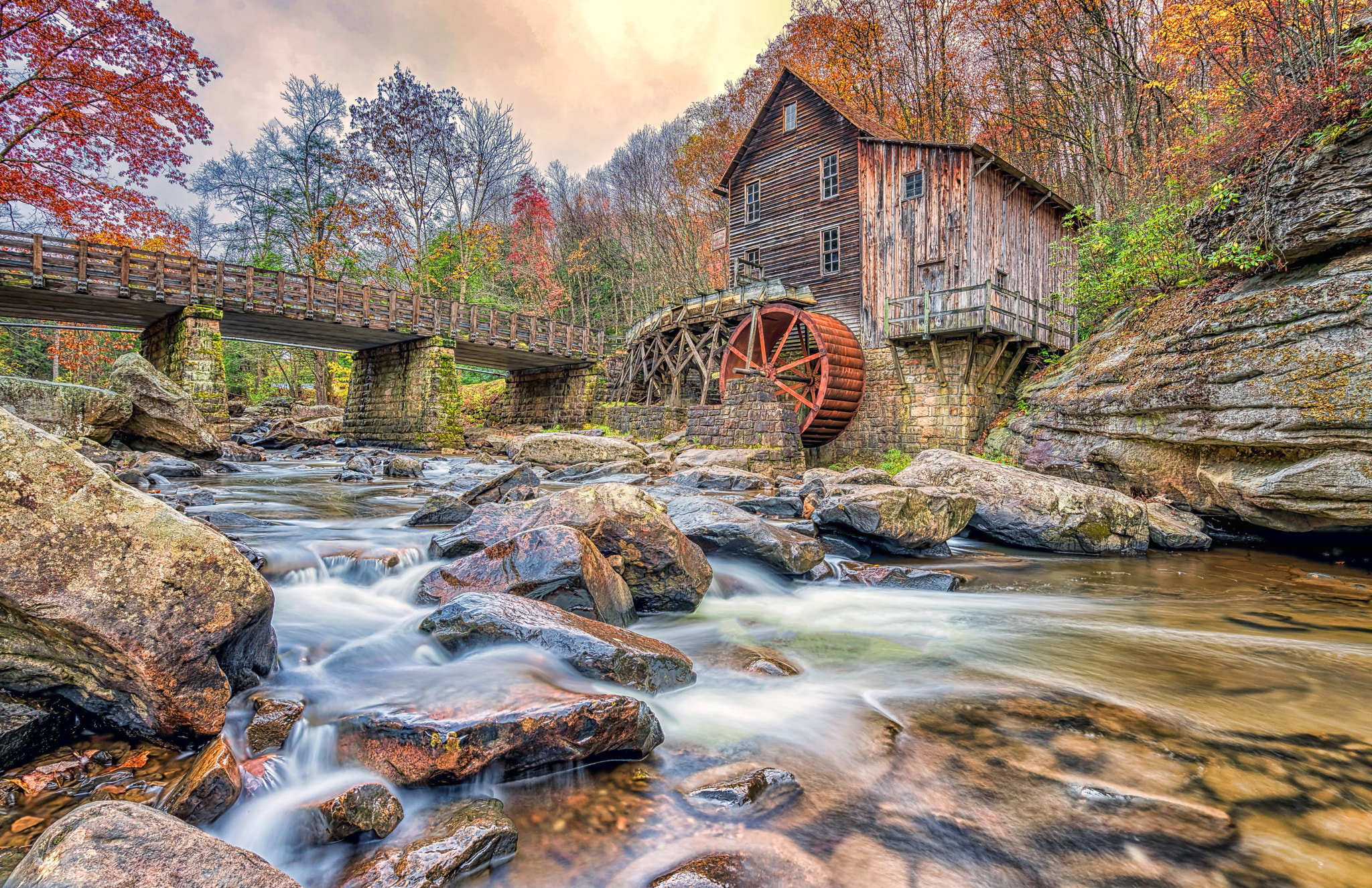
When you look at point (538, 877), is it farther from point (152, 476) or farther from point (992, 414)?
point (992, 414)

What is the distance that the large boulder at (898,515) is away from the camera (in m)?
5.96

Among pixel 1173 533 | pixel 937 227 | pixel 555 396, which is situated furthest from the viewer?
pixel 555 396

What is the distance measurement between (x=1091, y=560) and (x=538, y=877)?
254 inches

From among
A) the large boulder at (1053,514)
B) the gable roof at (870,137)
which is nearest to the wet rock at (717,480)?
the large boulder at (1053,514)

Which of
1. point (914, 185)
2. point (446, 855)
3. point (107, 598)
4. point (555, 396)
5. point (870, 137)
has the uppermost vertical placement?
point (870, 137)

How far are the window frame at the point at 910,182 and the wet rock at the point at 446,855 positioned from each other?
15673 millimetres

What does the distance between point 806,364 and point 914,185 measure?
4.97 m

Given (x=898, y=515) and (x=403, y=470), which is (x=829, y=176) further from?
(x=898, y=515)

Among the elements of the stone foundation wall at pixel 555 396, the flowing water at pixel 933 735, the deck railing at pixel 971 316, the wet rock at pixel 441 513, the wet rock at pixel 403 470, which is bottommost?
the flowing water at pixel 933 735

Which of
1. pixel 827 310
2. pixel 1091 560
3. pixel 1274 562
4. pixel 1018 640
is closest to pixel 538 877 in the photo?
pixel 1018 640

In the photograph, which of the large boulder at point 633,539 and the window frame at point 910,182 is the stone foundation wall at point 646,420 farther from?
the large boulder at point 633,539

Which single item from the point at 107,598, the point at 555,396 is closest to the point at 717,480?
the point at 107,598

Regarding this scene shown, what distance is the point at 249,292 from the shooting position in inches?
654

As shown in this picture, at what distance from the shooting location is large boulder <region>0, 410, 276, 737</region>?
6.55ft
